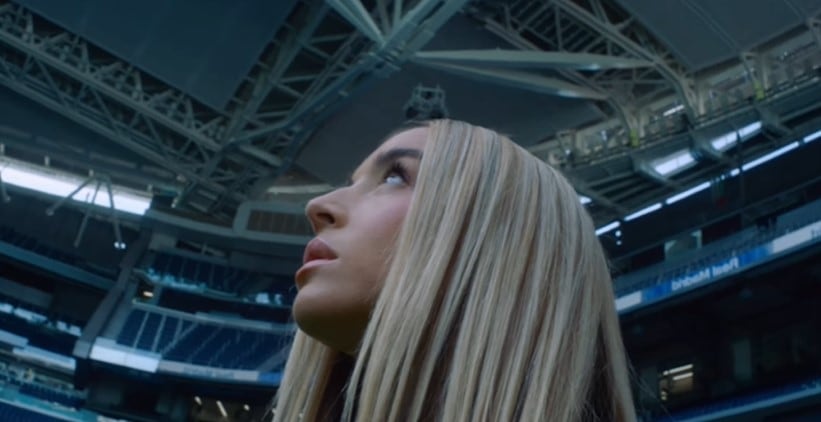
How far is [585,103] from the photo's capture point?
21188 mm

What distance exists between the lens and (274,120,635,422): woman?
3.42 feet

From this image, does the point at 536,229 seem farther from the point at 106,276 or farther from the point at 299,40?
the point at 106,276

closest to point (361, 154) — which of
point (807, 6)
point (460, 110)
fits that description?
point (460, 110)

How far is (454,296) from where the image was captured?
111 cm

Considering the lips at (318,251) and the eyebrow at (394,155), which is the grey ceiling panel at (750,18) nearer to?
the eyebrow at (394,155)

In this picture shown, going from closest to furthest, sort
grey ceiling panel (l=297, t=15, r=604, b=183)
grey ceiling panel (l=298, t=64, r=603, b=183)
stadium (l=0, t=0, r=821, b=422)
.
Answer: stadium (l=0, t=0, r=821, b=422) < grey ceiling panel (l=297, t=15, r=604, b=183) < grey ceiling panel (l=298, t=64, r=603, b=183)

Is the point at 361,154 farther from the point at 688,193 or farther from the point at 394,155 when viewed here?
the point at 394,155

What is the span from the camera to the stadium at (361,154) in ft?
59.5

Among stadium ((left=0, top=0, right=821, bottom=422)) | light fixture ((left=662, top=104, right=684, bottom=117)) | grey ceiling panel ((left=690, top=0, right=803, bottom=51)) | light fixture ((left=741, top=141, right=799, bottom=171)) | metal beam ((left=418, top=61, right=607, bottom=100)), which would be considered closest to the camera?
grey ceiling panel ((left=690, top=0, right=803, bottom=51))

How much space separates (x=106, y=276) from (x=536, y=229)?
28.3m

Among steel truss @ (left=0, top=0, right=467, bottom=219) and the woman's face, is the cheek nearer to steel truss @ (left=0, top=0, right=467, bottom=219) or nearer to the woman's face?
the woman's face

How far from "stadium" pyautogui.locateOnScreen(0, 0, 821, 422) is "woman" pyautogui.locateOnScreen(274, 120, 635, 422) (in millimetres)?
15539

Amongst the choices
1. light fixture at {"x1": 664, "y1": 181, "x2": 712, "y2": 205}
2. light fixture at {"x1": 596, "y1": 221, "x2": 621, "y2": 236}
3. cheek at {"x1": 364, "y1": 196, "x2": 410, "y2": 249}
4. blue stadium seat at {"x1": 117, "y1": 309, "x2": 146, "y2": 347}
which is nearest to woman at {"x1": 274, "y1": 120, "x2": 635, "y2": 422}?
cheek at {"x1": 364, "y1": 196, "x2": 410, "y2": 249}

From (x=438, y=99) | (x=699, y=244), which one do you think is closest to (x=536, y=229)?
(x=438, y=99)
